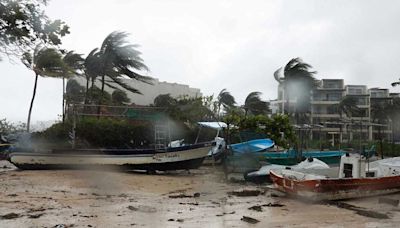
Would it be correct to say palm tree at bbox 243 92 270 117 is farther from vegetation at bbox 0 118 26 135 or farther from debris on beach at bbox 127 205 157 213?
debris on beach at bbox 127 205 157 213

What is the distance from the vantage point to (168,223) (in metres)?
7.45

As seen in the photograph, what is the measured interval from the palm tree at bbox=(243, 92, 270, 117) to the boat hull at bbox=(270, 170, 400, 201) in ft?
96.1

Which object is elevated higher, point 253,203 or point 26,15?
point 26,15

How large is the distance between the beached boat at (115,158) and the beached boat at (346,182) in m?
4.04

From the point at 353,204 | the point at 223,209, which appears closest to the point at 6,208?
the point at 223,209

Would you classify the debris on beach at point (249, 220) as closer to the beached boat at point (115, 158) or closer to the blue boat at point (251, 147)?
the beached boat at point (115, 158)

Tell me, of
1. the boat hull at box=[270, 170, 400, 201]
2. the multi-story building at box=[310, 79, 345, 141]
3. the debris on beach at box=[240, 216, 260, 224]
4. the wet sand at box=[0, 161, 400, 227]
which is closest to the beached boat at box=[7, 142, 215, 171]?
the wet sand at box=[0, 161, 400, 227]

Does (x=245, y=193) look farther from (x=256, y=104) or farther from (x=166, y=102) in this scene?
(x=256, y=104)

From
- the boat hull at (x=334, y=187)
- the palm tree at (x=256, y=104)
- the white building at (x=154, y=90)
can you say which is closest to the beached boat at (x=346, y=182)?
the boat hull at (x=334, y=187)

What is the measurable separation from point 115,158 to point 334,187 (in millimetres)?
7829

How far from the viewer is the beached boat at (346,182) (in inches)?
397

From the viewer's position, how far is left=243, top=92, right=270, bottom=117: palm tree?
4121 cm

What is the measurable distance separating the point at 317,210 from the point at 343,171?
108 inches

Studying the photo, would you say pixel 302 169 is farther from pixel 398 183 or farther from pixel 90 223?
pixel 90 223
